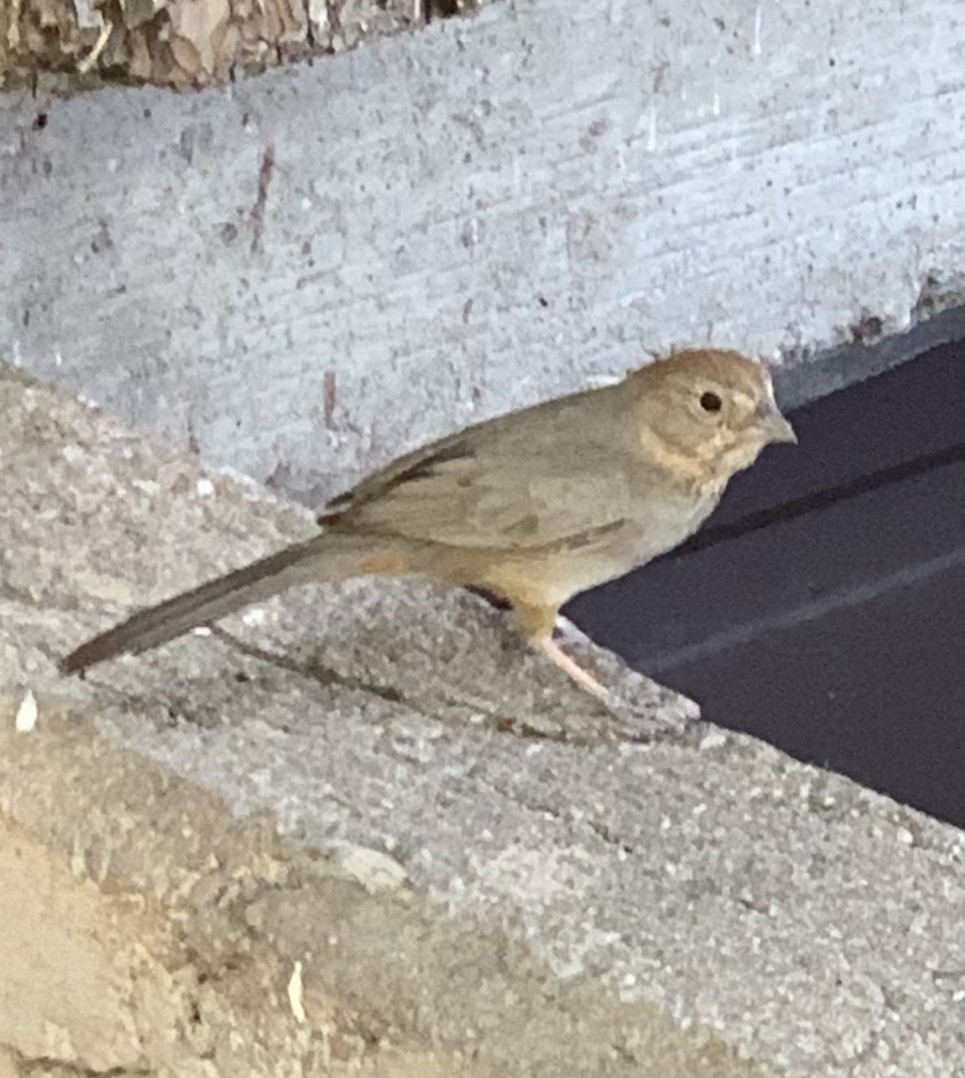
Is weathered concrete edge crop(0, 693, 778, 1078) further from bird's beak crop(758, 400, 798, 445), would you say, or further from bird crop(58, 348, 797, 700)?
bird's beak crop(758, 400, 798, 445)

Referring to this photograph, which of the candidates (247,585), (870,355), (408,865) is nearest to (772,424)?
(247,585)

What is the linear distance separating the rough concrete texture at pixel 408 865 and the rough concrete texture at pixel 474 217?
0.79m

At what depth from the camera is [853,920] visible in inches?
55.1

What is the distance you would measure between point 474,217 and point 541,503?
3.55 feet

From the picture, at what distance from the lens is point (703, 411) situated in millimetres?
2008

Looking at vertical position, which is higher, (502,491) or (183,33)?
(183,33)

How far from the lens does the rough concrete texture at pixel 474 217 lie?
2547 millimetres

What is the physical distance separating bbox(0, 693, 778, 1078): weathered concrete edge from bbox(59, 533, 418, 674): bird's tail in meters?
0.06

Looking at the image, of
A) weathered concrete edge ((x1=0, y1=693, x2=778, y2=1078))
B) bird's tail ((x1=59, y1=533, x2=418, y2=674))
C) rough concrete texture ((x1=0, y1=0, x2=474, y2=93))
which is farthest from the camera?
rough concrete texture ((x1=0, y1=0, x2=474, y2=93))

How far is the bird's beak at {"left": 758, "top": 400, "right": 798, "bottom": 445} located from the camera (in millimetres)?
2029

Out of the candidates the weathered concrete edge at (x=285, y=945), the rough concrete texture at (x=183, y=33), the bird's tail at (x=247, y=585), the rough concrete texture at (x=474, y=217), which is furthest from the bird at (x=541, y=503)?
the rough concrete texture at (x=474, y=217)

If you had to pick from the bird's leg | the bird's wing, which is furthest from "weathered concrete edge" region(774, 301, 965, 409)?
the bird's leg

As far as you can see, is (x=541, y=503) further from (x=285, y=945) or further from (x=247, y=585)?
(x=285, y=945)

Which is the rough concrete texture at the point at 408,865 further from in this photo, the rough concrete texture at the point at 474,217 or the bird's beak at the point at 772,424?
the rough concrete texture at the point at 474,217
